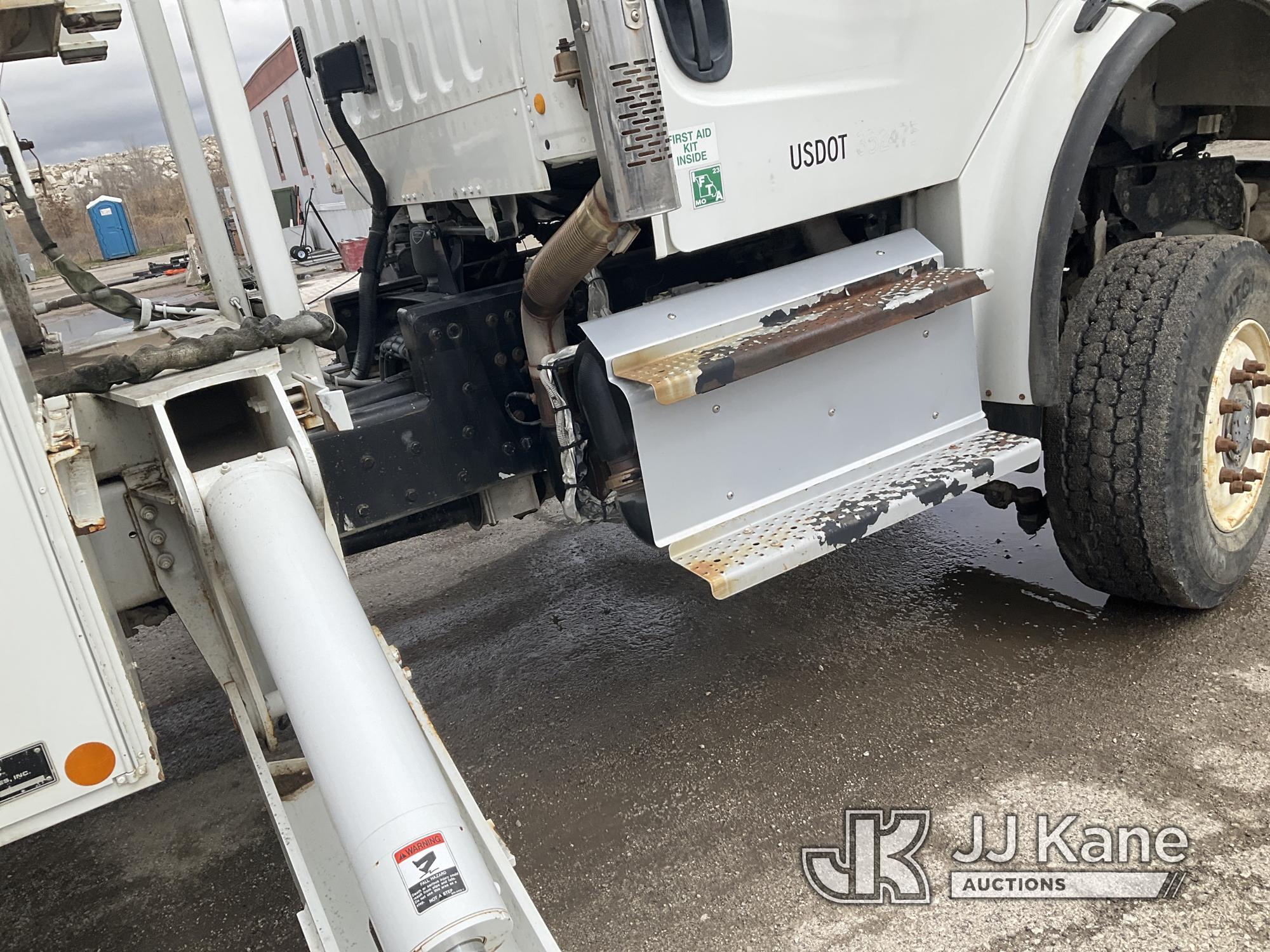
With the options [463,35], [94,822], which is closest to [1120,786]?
[463,35]

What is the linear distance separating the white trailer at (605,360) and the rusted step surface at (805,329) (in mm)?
12

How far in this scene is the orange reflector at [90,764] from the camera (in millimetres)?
1603

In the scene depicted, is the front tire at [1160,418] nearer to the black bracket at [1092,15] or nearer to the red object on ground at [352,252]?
the black bracket at [1092,15]

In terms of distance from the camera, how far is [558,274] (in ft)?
8.13

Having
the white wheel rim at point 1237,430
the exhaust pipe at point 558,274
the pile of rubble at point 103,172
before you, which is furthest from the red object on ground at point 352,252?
the pile of rubble at point 103,172

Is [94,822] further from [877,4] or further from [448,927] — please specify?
[877,4]

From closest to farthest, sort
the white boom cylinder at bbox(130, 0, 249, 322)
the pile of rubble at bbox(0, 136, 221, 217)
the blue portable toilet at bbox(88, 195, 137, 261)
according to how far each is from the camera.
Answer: the white boom cylinder at bbox(130, 0, 249, 322)
the blue portable toilet at bbox(88, 195, 137, 261)
the pile of rubble at bbox(0, 136, 221, 217)

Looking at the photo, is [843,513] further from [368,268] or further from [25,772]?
[25,772]

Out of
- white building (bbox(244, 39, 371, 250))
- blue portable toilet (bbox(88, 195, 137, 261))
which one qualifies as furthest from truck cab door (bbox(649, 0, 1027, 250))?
blue portable toilet (bbox(88, 195, 137, 261))

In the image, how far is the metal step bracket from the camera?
95.8 inches

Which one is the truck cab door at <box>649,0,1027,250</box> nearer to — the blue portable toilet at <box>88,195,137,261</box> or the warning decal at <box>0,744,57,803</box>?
the warning decal at <box>0,744,57,803</box>

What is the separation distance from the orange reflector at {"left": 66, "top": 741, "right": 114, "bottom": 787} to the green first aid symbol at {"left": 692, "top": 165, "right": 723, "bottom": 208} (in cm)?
161

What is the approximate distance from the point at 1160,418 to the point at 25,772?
2.73m

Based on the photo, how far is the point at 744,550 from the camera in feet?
8.13
